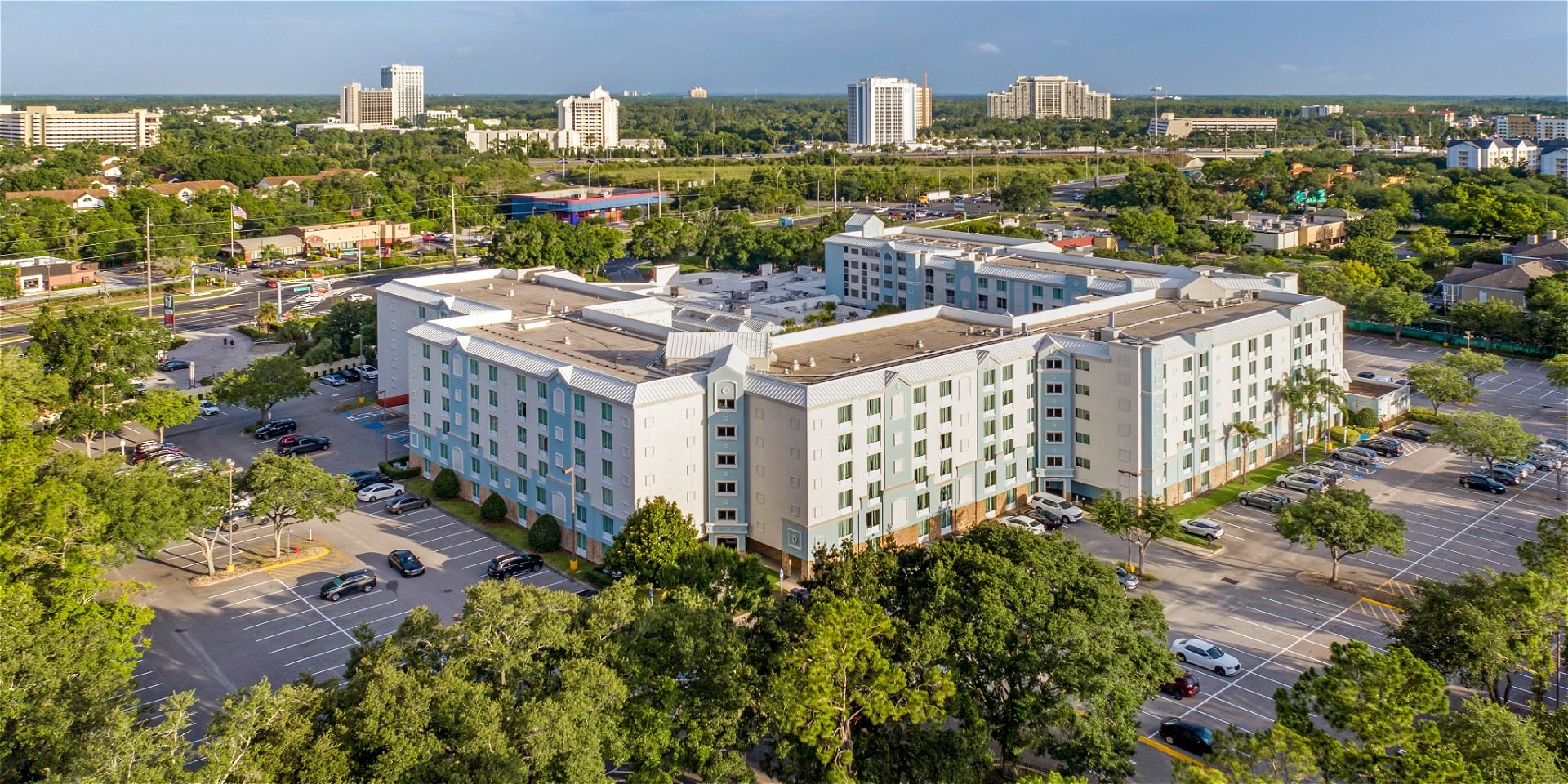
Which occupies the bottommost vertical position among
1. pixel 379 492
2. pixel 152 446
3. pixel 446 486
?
pixel 379 492

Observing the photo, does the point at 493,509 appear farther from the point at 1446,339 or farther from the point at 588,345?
the point at 1446,339

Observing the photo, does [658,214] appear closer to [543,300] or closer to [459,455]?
[543,300]

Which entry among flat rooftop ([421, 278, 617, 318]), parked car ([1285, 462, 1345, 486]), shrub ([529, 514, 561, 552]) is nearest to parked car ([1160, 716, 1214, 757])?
shrub ([529, 514, 561, 552])

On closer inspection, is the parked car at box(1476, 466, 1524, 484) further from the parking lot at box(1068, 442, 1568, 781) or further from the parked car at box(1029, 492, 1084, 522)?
the parked car at box(1029, 492, 1084, 522)

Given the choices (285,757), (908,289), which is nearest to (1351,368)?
(908,289)

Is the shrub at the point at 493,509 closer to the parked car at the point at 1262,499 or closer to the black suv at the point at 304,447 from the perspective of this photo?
the black suv at the point at 304,447

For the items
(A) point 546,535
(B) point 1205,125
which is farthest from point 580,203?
(B) point 1205,125
